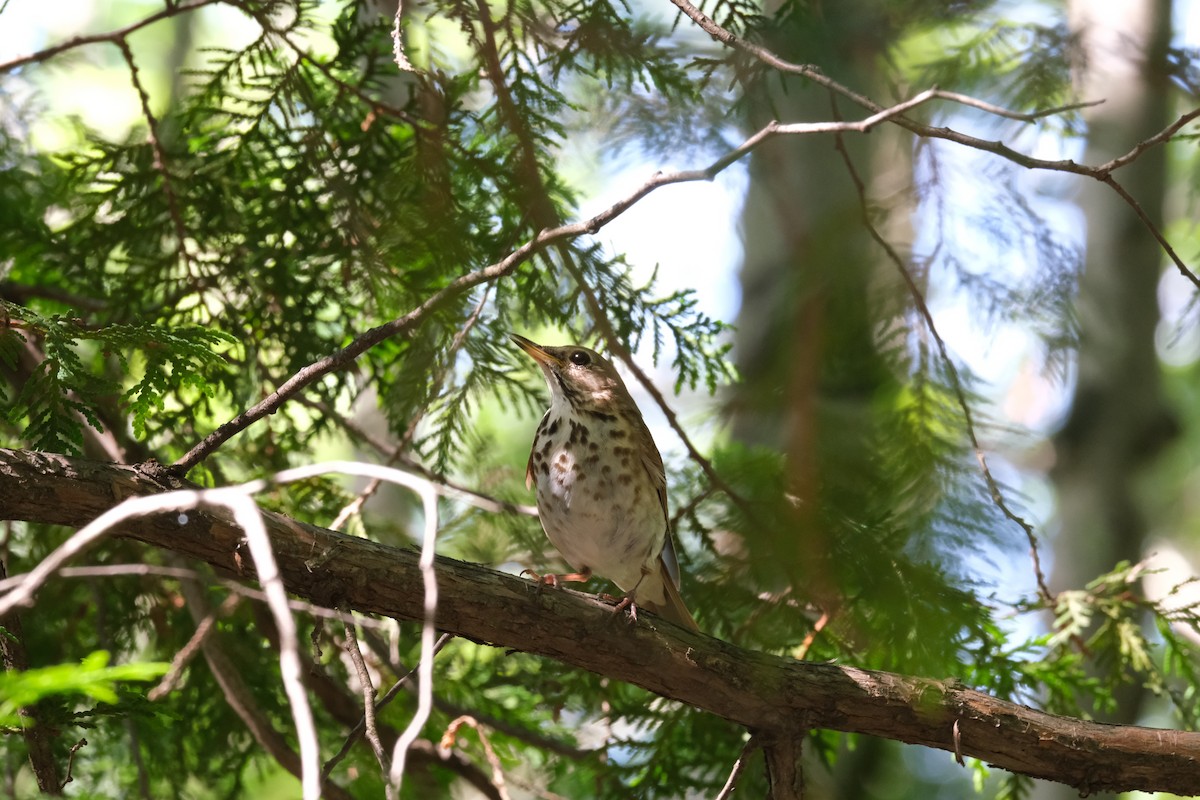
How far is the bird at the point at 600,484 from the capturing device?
3.60m

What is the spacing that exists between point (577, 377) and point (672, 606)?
91 centimetres

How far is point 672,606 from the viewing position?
3.76 meters

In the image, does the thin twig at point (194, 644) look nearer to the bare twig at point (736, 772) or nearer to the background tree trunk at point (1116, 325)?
the bare twig at point (736, 772)

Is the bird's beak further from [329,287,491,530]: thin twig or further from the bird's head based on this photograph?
[329,287,491,530]: thin twig

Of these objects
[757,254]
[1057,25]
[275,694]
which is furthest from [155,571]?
[1057,25]

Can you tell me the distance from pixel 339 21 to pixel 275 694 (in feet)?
8.03

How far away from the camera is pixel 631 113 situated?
152 inches

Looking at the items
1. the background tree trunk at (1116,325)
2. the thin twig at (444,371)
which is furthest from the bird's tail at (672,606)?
the background tree trunk at (1116,325)

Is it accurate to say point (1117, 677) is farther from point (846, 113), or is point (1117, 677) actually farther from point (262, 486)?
point (262, 486)

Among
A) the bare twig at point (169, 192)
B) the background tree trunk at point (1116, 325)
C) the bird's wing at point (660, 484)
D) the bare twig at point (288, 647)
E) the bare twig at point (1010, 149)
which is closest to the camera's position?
the bare twig at point (288, 647)

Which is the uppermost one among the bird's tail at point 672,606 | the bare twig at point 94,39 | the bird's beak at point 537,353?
the bare twig at point 94,39

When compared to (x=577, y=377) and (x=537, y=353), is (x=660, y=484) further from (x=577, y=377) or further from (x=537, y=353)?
(x=537, y=353)

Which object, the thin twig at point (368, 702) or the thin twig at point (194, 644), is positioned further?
the thin twig at point (194, 644)

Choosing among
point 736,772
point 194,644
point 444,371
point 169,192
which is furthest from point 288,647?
point 169,192
